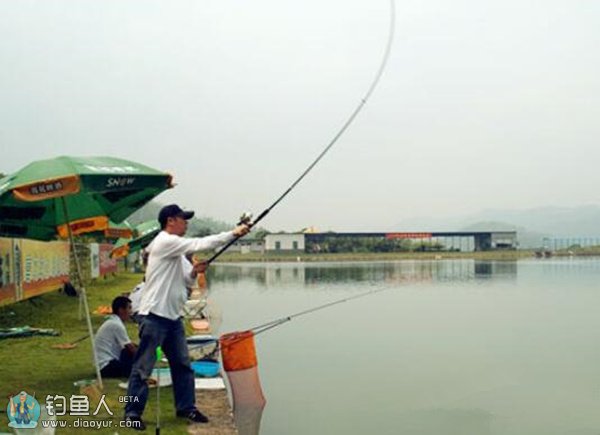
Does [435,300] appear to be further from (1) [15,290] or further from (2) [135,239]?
(1) [15,290]

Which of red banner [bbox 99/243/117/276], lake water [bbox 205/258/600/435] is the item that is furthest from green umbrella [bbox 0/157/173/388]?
red banner [bbox 99/243/117/276]

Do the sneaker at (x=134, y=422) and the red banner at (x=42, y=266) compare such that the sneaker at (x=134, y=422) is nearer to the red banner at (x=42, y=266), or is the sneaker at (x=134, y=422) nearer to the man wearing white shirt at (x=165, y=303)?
the man wearing white shirt at (x=165, y=303)

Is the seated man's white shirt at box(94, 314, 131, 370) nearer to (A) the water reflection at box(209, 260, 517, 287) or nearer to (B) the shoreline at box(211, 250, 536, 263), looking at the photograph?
(A) the water reflection at box(209, 260, 517, 287)

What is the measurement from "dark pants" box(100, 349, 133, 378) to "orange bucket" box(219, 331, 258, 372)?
4.81 ft

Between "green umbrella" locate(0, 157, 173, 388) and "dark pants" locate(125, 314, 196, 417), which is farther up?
"green umbrella" locate(0, 157, 173, 388)

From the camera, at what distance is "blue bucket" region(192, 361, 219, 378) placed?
715 cm

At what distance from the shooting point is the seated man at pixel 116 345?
6.56 m

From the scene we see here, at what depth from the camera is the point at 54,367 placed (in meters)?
7.33

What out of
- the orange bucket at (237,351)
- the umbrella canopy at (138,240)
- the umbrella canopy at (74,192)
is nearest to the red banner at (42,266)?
the umbrella canopy at (138,240)

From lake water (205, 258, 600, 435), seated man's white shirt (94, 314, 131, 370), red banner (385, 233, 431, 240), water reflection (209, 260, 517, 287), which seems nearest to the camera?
seated man's white shirt (94, 314, 131, 370)

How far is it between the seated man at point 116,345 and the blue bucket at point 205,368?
0.77 metres

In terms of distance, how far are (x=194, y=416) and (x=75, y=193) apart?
6.92 ft

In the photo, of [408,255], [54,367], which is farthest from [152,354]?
[408,255]

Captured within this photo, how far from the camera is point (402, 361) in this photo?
9.91 m
